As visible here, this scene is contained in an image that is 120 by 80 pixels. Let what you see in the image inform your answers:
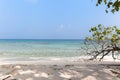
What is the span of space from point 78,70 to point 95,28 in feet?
16.2

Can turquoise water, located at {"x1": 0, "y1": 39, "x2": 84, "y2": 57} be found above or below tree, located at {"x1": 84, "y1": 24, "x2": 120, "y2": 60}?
below

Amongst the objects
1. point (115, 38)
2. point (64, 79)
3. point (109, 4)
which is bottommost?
point (64, 79)

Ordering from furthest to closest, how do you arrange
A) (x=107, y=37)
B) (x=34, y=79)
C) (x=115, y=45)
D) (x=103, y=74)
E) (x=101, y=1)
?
(x=107, y=37) → (x=115, y=45) → (x=101, y=1) → (x=103, y=74) → (x=34, y=79)

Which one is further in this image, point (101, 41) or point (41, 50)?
point (41, 50)

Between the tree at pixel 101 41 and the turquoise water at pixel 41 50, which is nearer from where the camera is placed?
the tree at pixel 101 41

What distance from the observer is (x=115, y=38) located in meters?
9.20

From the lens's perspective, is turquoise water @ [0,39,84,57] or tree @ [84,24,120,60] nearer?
tree @ [84,24,120,60]

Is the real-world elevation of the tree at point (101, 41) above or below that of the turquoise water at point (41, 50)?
above

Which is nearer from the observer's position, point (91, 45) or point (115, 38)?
point (115, 38)

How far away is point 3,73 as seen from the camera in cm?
500

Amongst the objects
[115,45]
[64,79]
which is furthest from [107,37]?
[64,79]

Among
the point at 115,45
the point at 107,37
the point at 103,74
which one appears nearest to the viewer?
the point at 103,74

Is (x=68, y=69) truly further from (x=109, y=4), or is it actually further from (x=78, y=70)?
(x=109, y=4)

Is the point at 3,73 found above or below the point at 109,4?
below
